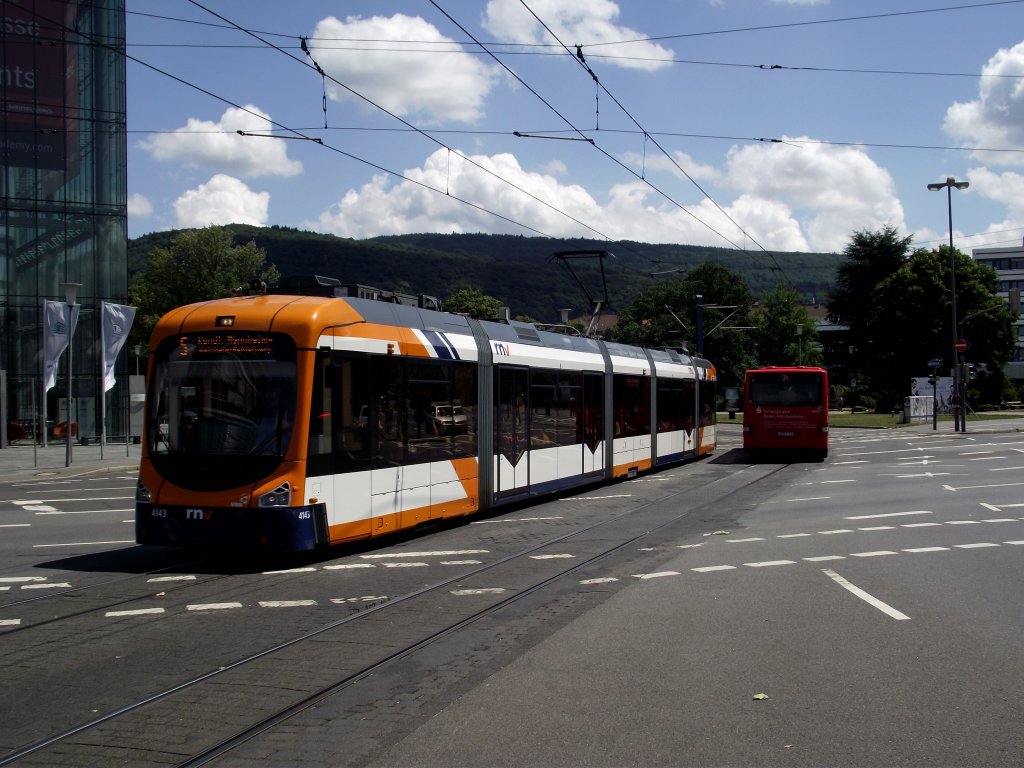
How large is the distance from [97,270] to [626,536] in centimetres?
3436

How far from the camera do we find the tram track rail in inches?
190

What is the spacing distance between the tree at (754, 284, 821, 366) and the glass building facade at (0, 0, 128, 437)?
2395 inches

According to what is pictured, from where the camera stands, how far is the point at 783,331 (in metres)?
89.0

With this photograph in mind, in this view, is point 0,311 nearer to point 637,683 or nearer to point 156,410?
point 156,410

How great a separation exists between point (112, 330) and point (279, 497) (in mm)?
21929

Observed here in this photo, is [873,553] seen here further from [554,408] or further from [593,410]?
[593,410]

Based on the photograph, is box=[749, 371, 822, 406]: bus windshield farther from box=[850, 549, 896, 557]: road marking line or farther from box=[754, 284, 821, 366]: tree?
box=[754, 284, 821, 366]: tree

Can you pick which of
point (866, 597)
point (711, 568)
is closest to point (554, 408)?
point (711, 568)

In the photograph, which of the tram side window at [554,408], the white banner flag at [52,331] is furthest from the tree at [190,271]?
the tram side window at [554,408]

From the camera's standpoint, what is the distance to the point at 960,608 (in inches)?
317

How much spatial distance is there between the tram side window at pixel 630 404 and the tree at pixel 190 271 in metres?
60.8

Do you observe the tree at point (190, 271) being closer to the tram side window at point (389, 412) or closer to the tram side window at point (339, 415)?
the tram side window at point (389, 412)

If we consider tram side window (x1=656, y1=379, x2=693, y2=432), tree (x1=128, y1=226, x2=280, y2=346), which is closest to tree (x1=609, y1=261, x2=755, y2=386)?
tree (x1=128, y1=226, x2=280, y2=346)

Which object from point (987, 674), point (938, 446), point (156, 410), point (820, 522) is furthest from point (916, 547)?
point (938, 446)
